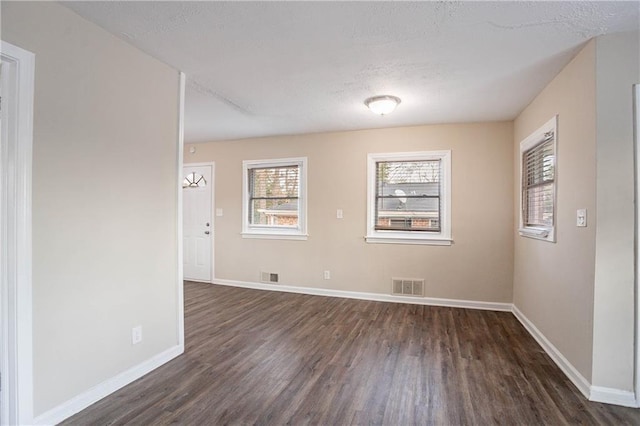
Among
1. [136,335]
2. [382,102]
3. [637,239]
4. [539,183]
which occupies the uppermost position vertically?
[382,102]

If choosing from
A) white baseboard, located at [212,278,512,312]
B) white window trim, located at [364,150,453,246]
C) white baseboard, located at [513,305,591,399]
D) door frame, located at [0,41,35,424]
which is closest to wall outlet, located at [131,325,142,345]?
door frame, located at [0,41,35,424]

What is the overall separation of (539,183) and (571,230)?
0.97 m

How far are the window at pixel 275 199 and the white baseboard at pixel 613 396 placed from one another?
3669 mm

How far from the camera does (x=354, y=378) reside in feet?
8.36

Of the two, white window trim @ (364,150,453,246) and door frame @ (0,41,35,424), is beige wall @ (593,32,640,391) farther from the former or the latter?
door frame @ (0,41,35,424)

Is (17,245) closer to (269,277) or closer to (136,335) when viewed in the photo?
(136,335)

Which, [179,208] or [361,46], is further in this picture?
[179,208]

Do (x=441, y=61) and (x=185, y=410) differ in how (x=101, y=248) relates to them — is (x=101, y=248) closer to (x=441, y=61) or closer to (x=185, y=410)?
(x=185, y=410)

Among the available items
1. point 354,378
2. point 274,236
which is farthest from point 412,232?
point 354,378

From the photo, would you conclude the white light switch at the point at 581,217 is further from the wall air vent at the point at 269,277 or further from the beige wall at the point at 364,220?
the wall air vent at the point at 269,277

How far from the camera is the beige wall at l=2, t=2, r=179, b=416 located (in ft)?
6.22

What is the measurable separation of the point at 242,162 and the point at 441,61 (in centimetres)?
368

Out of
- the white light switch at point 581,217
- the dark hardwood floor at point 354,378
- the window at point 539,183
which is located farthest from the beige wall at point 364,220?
the white light switch at point 581,217

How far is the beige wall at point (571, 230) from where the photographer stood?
2328 mm
